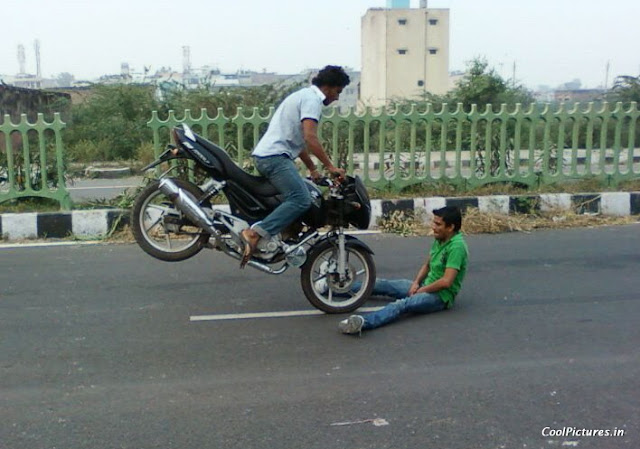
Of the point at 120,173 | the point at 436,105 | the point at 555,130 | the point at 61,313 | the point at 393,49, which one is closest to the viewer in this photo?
the point at 61,313

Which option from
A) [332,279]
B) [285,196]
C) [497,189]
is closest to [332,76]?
[285,196]

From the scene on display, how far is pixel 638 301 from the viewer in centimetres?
539

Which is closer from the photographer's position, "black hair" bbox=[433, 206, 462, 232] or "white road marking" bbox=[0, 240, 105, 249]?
"black hair" bbox=[433, 206, 462, 232]

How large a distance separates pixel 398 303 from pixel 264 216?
1.10m

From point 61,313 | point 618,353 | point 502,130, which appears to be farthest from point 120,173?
point 618,353

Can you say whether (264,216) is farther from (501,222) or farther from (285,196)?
(501,222)

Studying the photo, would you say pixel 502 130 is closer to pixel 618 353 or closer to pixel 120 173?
pixel 618 353

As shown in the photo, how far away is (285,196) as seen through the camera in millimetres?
5004

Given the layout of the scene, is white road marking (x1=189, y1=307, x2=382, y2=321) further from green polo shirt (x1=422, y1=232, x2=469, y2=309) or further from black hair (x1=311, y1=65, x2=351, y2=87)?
black hair (x1=311, y1=65, x2=351, y2=87)

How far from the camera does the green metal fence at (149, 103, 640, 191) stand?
29.8 feet

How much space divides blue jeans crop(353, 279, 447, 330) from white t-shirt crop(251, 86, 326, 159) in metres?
1.23

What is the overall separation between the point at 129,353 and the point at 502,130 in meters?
6.38

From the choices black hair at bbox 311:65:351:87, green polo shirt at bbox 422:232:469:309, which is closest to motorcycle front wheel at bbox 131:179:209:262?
black hair at bbox 311:65:351:87

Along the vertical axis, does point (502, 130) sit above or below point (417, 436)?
above
